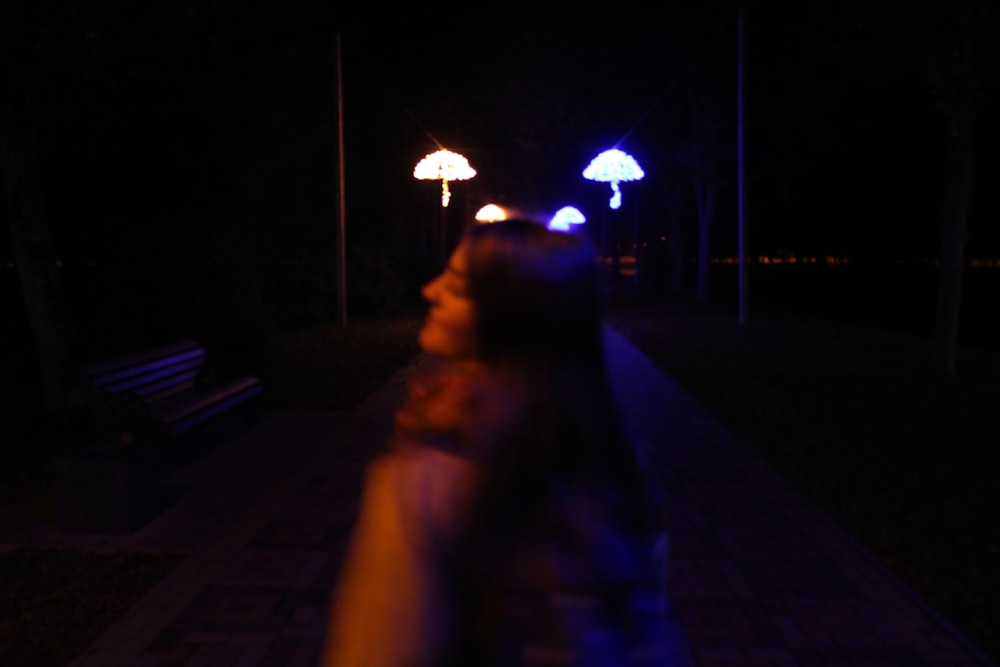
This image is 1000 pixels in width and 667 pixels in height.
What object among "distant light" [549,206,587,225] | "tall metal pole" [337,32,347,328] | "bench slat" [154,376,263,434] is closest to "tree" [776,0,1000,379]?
"distant light" [549,206,587,225]

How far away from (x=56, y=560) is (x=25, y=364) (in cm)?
1381

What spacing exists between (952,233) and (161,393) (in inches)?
428

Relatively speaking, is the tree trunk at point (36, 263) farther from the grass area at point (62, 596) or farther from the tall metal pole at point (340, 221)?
the tall metal pole at point (340, 221)

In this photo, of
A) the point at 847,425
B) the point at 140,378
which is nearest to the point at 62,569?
the point at 140,378

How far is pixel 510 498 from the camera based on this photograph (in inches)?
56.1

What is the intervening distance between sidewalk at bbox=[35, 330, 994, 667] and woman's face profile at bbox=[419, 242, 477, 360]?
3432mm

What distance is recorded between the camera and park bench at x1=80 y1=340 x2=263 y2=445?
7.57 metres

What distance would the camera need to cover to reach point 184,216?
65.7 feet

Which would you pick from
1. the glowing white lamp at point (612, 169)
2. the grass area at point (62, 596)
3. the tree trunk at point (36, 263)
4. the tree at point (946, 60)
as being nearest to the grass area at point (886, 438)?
the tree at point (946, 60)

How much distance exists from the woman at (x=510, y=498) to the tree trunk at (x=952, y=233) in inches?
520

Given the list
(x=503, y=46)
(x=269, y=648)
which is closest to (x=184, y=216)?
(x=503, y=46)

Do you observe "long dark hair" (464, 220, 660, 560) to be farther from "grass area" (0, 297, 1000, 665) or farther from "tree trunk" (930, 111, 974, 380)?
"tree trunk" (930, 111, 974, 380)

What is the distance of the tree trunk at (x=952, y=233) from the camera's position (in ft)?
44.0

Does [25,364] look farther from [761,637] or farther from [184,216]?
[761,637]
